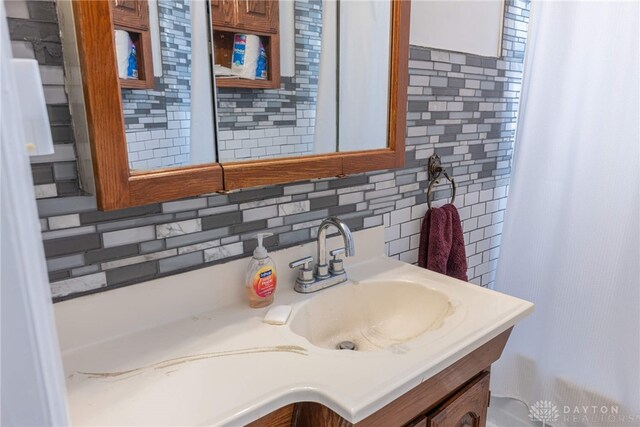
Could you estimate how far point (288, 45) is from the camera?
1.06m

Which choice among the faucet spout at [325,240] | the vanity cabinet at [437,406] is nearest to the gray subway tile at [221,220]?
the faucet spout at [325,240]

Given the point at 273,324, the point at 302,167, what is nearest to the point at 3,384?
the point at 273,324

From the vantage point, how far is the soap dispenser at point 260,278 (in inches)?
39.4

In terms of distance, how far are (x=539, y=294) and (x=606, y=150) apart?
0.57 meters

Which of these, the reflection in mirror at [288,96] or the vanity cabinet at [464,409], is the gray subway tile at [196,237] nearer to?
the reflection in mirror at [288,96]

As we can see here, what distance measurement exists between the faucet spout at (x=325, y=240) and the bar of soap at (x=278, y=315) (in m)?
0.18

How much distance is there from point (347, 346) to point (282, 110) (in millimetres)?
614

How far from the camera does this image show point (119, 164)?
734 mm

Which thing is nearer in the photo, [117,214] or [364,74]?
[117,214]

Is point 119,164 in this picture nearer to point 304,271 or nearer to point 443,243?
point 304,271

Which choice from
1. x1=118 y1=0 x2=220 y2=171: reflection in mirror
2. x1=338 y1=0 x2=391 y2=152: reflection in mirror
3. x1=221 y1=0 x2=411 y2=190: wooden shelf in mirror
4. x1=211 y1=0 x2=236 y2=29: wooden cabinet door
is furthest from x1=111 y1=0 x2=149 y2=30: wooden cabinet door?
x1=338 y1=0 x2=391 y2=152: reflection in mirror

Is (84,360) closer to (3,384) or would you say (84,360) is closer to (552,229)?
(3,384)

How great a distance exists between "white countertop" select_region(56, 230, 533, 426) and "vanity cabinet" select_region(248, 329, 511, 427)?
4 cm

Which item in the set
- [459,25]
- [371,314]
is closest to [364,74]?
[459,25]
